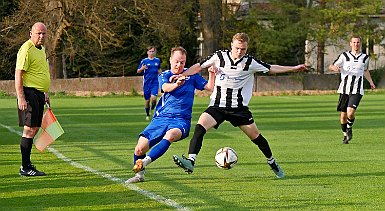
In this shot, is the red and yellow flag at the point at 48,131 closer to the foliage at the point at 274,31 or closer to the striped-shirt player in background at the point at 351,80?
the striped-shirt player in background at the point at 351,80

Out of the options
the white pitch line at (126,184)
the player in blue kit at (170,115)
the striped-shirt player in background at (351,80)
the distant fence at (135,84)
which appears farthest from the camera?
the distant fence at (135,84)

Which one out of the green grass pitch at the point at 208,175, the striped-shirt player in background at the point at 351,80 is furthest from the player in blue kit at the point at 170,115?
the striped-shirt player in background at the point at 351,80

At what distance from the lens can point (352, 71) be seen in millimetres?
17062

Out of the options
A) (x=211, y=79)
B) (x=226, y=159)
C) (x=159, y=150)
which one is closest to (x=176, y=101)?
(x=211, y=79)

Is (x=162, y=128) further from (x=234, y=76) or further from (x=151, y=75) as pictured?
(x=151, y=75)

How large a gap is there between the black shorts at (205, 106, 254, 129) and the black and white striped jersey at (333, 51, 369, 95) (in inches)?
253

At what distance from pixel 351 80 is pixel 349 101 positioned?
408 mm

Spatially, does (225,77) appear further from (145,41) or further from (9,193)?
(145,41)

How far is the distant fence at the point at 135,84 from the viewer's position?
149 ft

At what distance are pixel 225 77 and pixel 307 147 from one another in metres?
4.82

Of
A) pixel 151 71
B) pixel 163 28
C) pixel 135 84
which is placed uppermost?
pixel 163 28

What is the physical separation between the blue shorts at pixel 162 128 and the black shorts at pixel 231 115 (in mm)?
439

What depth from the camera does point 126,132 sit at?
18688 mm

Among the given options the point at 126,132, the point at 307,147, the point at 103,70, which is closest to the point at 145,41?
the point at 103,70
